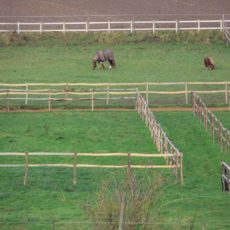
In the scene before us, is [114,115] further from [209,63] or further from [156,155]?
[156,155]

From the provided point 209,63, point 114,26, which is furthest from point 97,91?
point 114,26

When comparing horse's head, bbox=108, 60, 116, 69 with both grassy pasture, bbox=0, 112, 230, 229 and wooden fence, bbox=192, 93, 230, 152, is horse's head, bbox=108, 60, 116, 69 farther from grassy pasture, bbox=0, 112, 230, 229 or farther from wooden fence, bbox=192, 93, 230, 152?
grassy pasture, bbox=0, 112, 230, 229

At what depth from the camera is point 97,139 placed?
4722cm

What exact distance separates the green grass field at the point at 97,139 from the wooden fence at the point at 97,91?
186cm

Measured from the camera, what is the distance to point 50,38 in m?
74.6

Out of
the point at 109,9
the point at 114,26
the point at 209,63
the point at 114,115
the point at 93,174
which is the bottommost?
the point at 93,174

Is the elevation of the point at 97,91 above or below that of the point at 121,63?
below

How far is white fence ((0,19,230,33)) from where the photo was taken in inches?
2948

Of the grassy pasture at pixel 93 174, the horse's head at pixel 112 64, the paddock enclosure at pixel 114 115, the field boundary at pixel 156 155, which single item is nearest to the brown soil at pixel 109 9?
the paddock enclosure at pixel 114 115

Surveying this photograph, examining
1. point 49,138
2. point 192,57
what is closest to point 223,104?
point 49,138

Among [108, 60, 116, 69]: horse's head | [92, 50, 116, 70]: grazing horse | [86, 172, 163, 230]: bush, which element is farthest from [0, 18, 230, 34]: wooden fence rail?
[86, 172, 163, 230]: bush

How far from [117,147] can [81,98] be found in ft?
37.3

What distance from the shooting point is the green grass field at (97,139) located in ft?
112

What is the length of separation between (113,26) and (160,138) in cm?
3617
